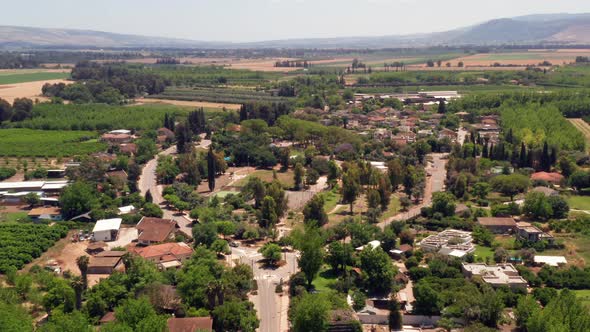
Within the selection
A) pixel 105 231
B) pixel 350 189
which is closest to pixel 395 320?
pixel 350 189

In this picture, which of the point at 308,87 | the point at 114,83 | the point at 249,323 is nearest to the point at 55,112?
the point at 114,83

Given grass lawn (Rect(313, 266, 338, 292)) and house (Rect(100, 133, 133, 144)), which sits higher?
house (Rect(100, 133, 133, 144))

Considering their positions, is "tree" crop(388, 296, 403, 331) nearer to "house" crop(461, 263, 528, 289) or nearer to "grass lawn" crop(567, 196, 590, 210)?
"house" crop(461, 263, 528, 289)

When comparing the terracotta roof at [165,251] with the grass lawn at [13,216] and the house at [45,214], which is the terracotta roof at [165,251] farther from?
the grass lawn at [13,216]

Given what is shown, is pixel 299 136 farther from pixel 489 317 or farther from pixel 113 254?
pixel 489 317

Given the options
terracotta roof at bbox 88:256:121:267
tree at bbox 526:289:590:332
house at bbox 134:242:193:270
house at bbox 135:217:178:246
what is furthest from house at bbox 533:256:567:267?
terracotta roof at bbox 88:256:121:267

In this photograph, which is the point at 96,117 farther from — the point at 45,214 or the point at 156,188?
the point at 45,214
